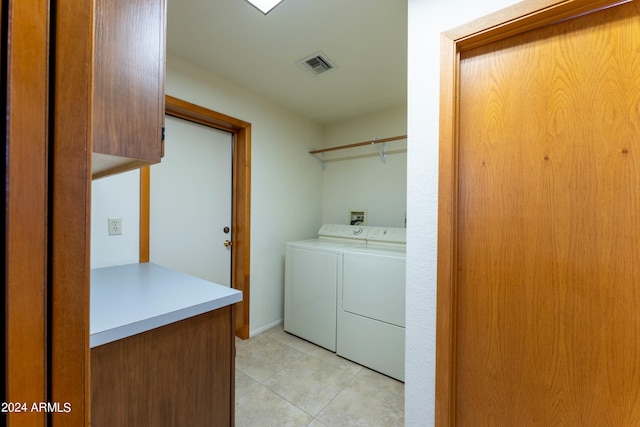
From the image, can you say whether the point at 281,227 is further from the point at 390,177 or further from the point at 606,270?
the point at 606,270

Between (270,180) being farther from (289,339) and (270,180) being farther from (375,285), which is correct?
(289,339)

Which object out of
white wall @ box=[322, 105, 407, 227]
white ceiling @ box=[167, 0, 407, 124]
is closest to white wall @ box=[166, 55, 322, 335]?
white ceiling @ box=[167, 0, 407, 124]

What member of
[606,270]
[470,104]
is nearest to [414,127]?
[470,104]

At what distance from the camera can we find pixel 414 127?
1229mm

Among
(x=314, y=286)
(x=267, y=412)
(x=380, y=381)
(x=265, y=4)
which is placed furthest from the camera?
(x=314, y=286)

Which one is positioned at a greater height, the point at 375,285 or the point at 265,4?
the point at 265,4

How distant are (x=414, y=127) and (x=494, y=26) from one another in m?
0.46

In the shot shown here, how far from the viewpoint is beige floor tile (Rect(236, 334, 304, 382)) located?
1.95 metres

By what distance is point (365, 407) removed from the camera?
1624mm

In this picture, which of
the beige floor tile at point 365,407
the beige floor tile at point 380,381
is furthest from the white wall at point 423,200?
the beige floor tile at point 380,381

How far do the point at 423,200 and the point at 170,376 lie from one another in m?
1.23

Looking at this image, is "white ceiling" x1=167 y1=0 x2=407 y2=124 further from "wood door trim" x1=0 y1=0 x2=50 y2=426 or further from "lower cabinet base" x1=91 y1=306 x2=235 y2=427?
"lower cabinet base" x1=91 y1=306 x2=235 y2=427

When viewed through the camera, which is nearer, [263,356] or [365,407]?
[365,407]

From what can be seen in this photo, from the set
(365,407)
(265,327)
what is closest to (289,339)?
(265,327)
